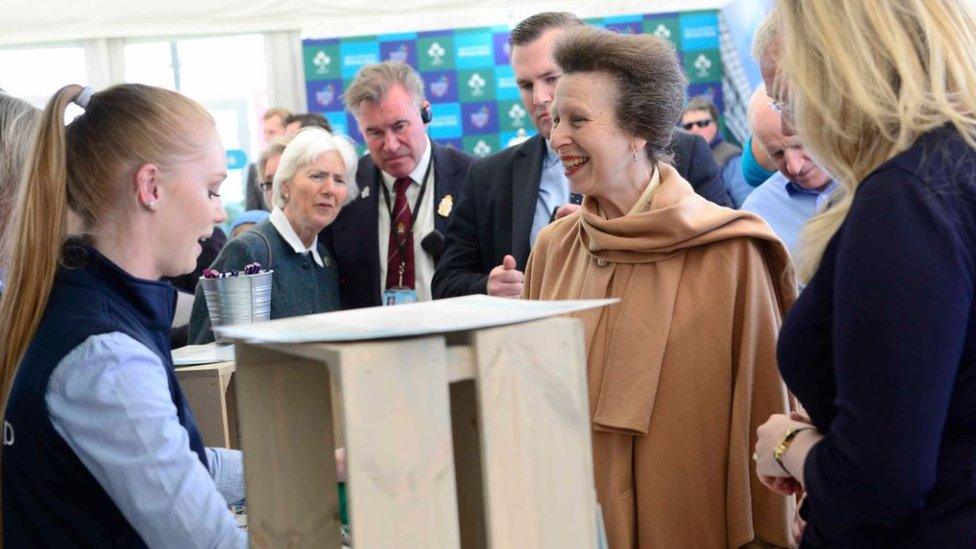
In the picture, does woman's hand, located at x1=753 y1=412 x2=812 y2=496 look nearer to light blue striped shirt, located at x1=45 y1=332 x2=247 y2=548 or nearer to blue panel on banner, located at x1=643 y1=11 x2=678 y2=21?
light blue striped shirt, located at x1=45 y1=332 x2=247 y2=548

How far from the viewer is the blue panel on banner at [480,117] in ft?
24.3

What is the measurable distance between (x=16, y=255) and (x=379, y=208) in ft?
8.32

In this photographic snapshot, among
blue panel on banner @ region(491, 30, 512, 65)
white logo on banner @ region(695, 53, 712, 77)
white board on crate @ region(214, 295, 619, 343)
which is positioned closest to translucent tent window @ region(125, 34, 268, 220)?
blue panel on banner @ region(491, 30, 512, 65)

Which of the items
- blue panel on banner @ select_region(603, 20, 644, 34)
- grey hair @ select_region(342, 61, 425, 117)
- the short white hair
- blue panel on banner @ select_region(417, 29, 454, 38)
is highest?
blue panel on banner @ select_region(417, 29, 454, 38)

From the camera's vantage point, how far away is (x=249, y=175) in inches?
257

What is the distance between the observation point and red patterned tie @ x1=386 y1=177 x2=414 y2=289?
3.97 m

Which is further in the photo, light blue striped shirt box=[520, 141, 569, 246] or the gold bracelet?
light blue striped shirt box=[520, 141, 569, 246]

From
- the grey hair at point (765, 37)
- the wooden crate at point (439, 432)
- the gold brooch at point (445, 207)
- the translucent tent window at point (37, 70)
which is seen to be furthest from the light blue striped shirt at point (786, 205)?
the translucent tent window at point (37, 70)

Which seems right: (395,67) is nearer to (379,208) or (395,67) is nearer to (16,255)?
(379,208)

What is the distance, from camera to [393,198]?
13.7ft

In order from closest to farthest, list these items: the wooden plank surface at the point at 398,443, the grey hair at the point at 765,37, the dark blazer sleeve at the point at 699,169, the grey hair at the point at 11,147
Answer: the wooden plank surface at the point at 398,443 → the grey hair at the point at 765,37 → the grey hair at the point at 11,147 → the dark blazer sleeve at the point at 699,169

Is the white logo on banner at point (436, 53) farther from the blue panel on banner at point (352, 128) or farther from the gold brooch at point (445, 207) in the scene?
the gold brooch at point (445, 207)

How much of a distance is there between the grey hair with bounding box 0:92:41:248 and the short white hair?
1681mm

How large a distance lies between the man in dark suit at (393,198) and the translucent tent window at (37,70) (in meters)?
3.82
